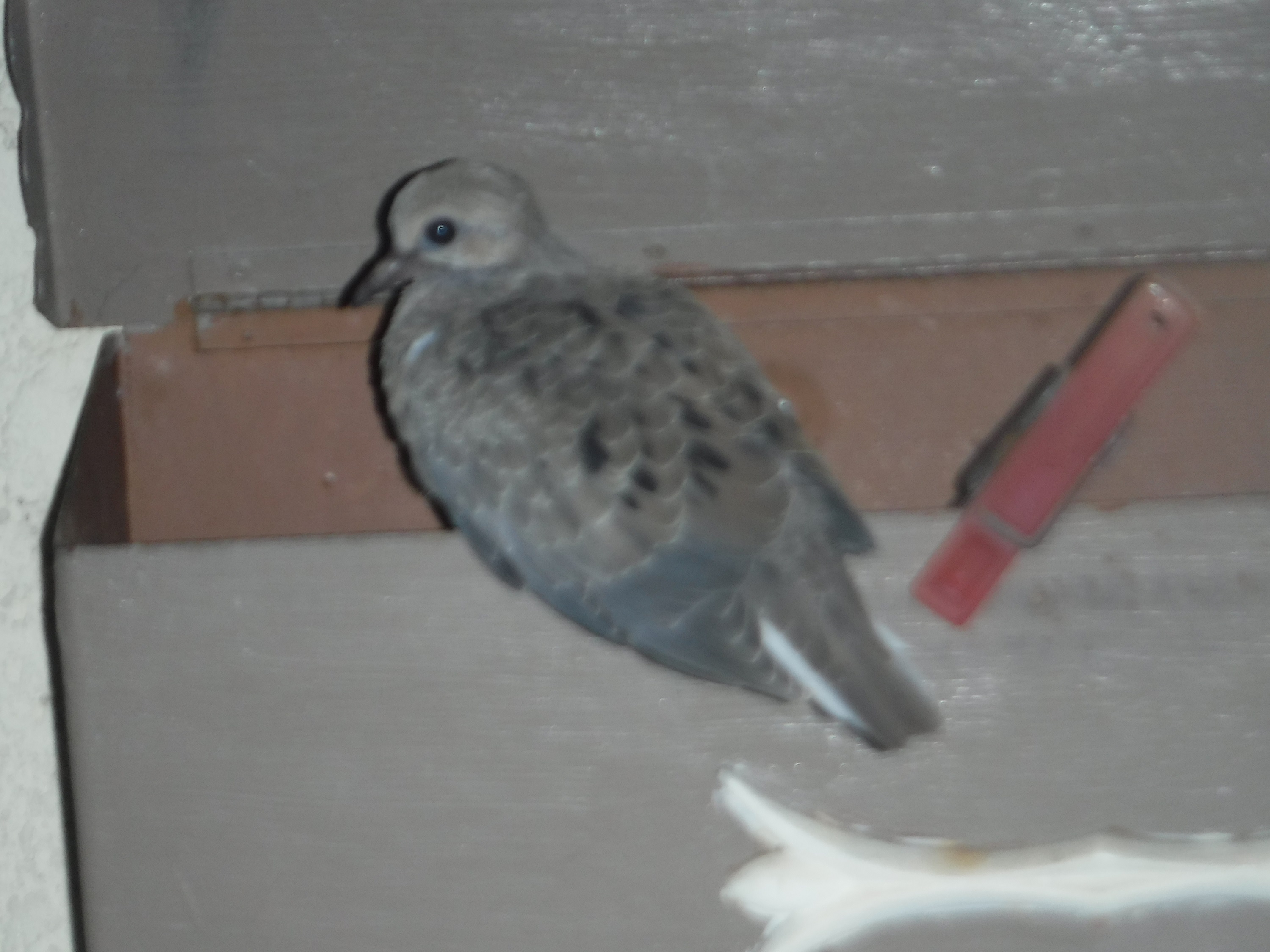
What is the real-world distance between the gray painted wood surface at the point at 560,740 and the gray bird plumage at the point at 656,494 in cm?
7

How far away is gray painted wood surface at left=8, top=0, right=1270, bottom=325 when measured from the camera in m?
1.16

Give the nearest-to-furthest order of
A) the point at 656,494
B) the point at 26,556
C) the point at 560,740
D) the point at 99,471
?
the point at 656,494
the point at 560,740
the point at 99,471
the point at 26,556

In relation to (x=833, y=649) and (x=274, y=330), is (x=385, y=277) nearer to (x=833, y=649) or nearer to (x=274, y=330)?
(x=274, y=330)

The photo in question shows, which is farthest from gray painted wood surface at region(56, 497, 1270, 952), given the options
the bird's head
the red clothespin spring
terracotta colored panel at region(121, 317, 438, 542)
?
the bird's head

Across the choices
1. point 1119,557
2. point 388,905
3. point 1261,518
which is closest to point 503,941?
point 388,905

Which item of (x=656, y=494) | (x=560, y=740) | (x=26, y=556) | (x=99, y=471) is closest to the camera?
(x=656, y=494)

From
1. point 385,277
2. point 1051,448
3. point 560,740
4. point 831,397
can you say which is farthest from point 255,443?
point 1051,448

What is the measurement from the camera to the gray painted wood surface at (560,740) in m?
1.00

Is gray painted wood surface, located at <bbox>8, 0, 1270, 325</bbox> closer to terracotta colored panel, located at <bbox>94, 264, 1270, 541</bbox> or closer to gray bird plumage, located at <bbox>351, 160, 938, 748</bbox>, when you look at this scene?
terracotta colored panel, located at <bbox>94, 264, 1270, 541</bbox>

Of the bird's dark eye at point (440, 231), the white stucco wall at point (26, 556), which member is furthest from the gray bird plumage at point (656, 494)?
the white stucco wall at point (26, 556)

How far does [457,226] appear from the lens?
1103mm

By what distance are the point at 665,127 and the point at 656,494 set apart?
44 cm

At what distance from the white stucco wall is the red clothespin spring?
0.89 m

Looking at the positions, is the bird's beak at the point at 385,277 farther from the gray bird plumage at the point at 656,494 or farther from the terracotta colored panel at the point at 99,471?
the terracotta colored panel at the point at 99,471
